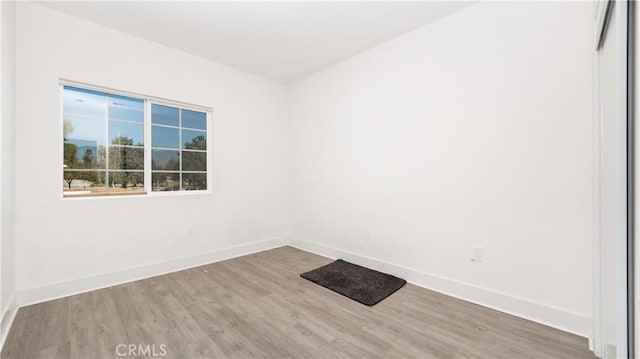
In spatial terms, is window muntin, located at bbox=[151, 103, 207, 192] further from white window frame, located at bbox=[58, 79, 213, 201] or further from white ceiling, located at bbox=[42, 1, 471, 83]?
white ceiling, located at bbox=[42, 1, 471, 83]

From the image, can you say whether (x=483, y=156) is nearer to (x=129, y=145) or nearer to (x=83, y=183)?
(x=129, y=145)

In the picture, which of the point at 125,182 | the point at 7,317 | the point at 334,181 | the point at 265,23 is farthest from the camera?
the point at 334,181

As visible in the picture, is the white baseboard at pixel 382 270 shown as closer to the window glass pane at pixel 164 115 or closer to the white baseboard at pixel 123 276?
the white baseboard at pixel 123 276

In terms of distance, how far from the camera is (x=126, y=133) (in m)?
3.01

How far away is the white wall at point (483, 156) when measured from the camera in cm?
191

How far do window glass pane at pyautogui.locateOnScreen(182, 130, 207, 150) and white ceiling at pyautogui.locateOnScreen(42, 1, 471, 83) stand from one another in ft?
3.25

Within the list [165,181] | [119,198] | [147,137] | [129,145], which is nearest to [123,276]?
[119,198]

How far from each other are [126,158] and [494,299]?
3939mm

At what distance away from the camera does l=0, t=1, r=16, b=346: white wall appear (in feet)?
6.20

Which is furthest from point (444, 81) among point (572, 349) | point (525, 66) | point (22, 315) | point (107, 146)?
point (22, 315)

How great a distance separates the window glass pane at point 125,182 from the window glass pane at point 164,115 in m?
0.68

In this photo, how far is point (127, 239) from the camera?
9.41ft

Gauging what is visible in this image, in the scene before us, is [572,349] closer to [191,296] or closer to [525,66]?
[525,66]

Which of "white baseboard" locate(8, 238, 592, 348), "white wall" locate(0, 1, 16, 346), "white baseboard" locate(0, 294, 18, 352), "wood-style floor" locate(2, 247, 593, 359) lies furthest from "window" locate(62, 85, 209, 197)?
"wood-style floor" locate(2, 247, 593, 359)
